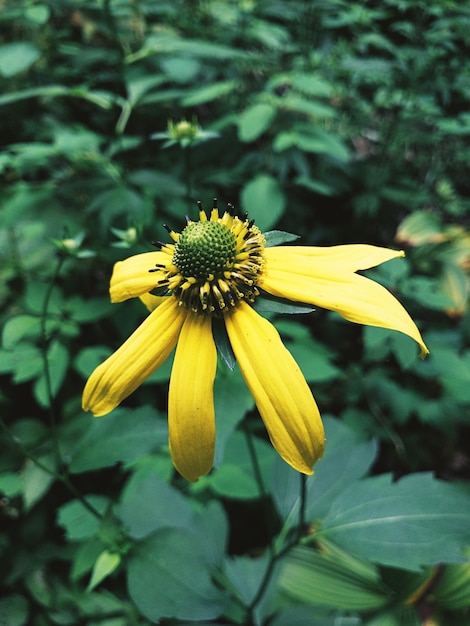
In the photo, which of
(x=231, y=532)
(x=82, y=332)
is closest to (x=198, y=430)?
(x=231, y=532)

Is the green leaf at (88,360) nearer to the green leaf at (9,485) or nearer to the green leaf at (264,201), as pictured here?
the green leaf at (9,485)

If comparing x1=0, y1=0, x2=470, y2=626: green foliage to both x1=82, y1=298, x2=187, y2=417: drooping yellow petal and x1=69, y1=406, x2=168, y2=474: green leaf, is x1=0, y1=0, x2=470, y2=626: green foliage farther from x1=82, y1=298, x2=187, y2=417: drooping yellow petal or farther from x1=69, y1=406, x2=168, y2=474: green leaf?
x1=82, y1=298, x2=187, y2=417: drooping yellow petal

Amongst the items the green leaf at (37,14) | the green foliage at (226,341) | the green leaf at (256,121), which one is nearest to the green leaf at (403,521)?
the green foliage at (226,341)

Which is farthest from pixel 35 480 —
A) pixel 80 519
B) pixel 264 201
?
pixel 264 201

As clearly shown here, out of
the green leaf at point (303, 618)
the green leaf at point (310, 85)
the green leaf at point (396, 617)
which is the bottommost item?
the green leaf at point (396, 617)

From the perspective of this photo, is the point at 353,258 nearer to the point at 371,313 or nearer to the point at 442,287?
the point at 371,313

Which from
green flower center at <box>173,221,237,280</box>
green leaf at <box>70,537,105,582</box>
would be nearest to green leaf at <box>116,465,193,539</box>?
green leaf at <box>70,537,105,582</box>
